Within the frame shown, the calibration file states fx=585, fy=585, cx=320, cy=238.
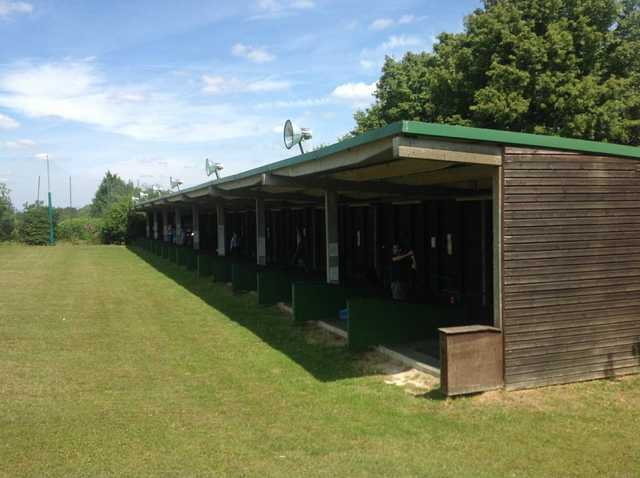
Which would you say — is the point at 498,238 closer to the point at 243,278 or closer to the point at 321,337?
the point at 321,337

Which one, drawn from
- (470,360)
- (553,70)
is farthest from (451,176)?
(553,70)

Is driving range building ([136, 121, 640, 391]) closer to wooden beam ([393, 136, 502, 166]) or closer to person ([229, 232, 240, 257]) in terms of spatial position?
wooden beam ([393, 136, 502, 166])

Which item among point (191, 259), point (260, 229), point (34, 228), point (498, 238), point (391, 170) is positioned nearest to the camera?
point (498, 238)

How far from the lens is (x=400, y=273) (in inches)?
468

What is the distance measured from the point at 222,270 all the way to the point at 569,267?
500 inches

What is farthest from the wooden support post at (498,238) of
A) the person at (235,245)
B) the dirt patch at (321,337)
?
the person at (235,245)

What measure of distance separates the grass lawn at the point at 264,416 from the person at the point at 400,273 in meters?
2.17

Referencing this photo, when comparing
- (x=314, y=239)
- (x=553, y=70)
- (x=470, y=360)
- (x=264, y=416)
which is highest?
(x=553, y=70)

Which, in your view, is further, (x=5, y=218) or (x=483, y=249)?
(x=5, y=218)

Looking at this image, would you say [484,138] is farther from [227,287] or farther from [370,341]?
[227,287]

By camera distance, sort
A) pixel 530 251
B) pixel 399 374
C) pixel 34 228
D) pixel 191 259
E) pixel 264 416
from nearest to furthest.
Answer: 1. pixel 264 416
2. pixel 530 251
3. pixel 399 374
4. pixel 191 259
5. pixel 34 228

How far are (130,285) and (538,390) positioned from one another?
15180mm

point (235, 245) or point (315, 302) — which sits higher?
point (235, 245)

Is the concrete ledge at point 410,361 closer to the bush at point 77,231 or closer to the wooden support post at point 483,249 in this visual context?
the wooden support post at point 483,249
